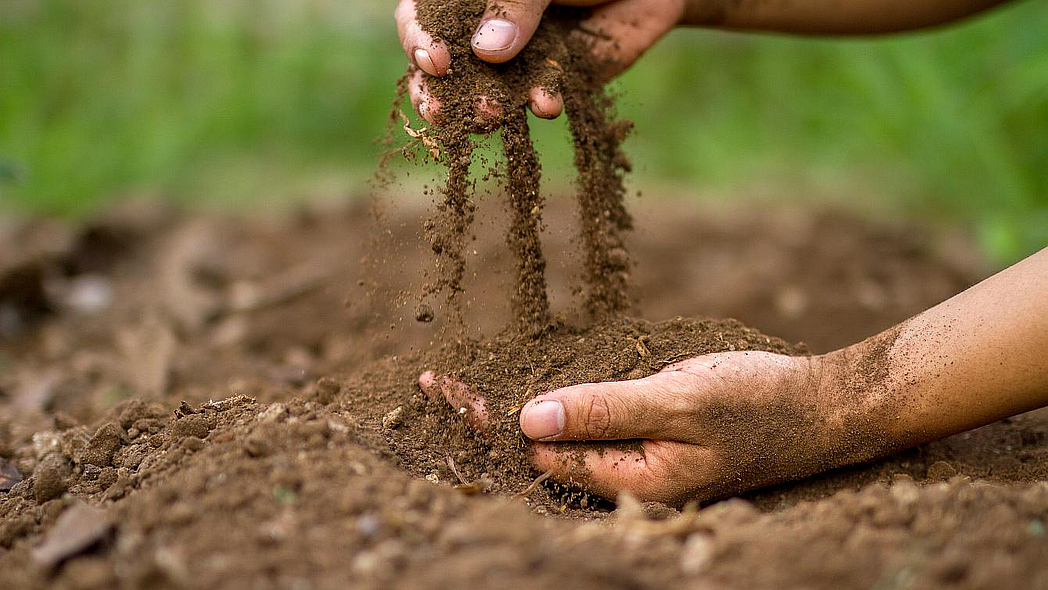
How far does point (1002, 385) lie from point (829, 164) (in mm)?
3245

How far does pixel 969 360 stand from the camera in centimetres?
173

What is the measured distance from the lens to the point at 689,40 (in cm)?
565

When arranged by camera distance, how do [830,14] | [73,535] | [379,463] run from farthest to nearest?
[830,14], [379,463], [73,535]

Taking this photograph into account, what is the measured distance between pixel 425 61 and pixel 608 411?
85cm

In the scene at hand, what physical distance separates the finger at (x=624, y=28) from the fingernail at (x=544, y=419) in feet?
3.13

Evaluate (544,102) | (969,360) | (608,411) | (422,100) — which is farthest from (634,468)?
(422,100)

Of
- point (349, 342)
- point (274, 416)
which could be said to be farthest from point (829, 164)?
point (274, 416)

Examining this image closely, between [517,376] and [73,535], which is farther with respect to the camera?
[517,376]

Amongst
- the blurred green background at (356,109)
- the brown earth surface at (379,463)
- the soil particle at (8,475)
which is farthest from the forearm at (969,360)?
the blurred green background at (356,109)

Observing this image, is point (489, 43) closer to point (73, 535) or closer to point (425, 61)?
point (425, 61)

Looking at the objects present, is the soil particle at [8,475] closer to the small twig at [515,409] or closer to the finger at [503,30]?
the small twig at [515,409]

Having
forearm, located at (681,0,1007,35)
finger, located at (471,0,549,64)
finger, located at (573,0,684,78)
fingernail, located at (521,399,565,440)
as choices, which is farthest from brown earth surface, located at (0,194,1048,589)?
forearm, located at (681,0,1007,35)

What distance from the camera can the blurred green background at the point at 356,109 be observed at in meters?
4.23

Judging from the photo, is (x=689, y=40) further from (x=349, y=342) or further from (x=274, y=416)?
(x=274, y=416)
